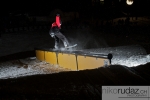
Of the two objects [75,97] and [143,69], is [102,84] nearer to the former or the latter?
[75,97]

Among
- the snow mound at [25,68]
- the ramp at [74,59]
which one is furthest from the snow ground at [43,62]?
the ramp at [74,59]

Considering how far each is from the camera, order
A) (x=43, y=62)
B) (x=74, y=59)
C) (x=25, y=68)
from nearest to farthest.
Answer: (x=74, y=59) < (x=25, y=68) < (x=43, y=62)

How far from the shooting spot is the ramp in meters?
8.31

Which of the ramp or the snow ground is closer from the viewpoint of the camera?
the ramp

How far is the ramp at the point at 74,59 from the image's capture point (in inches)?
327

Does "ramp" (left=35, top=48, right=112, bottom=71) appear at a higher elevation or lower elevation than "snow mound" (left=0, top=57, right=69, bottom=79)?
higher

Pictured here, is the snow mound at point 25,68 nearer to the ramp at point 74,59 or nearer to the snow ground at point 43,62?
the snow ground at point 43,62

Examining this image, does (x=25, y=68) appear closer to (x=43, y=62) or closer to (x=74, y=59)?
(x=43, y=62)

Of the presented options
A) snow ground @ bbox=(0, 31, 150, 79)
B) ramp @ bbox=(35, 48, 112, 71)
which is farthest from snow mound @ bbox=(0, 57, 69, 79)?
ramp @ bbox=(35, 48, 112, 71)

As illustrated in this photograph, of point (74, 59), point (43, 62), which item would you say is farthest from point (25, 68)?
point (74, 59)

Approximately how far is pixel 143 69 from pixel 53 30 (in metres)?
6.40

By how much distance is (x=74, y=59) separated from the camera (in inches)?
381

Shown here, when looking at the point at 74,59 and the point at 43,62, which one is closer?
Answer: the point at 74,59

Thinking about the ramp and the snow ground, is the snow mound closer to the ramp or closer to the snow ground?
the snow ground
